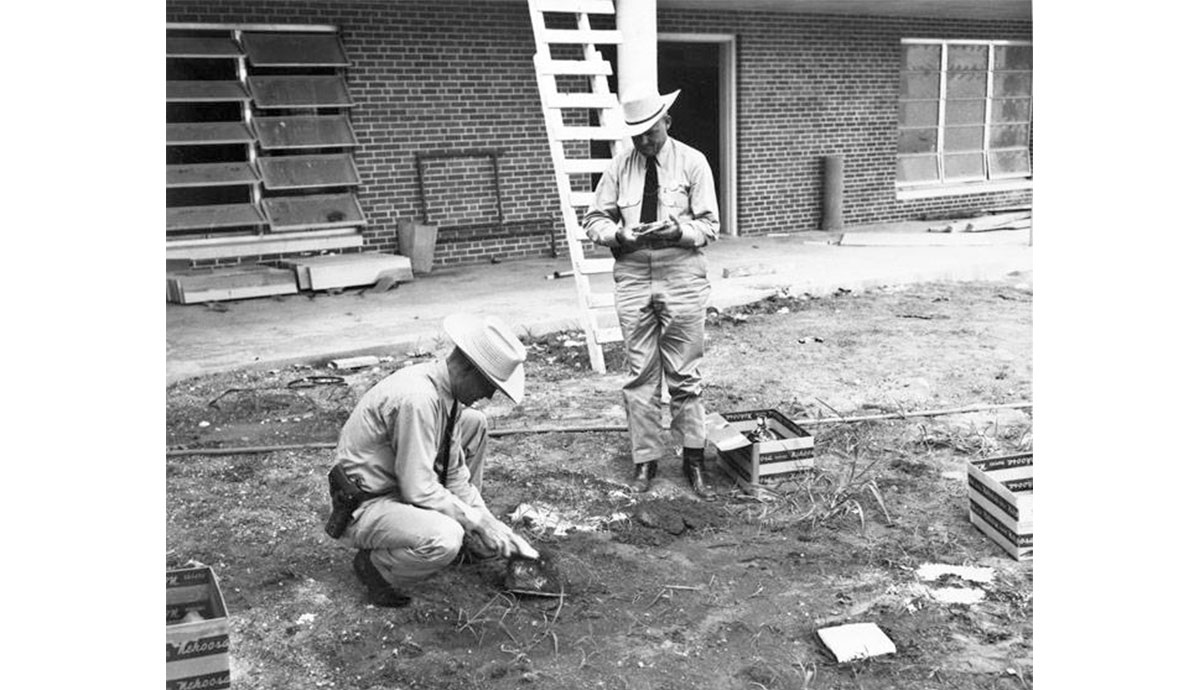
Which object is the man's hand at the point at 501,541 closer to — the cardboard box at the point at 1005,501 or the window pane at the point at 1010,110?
the cardboard box at the point at 1005,501

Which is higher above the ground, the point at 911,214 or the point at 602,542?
the point at 911,214

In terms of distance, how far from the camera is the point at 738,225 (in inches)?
585

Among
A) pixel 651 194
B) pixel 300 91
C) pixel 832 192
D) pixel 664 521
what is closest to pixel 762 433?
pixel 664 521

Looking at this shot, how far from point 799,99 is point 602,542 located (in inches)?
445

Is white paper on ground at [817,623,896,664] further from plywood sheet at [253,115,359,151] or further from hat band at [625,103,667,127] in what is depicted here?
plywood sheet at [253,115,359,151]

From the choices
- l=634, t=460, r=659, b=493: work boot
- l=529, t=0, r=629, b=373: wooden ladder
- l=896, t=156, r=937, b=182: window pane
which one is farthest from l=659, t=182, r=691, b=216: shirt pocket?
l=896, t=156, r=937, b=182: window pane

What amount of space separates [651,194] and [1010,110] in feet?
45.6

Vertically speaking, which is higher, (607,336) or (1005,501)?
(607,336)

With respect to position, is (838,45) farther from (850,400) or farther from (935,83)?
(850,400)

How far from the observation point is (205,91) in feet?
36.3

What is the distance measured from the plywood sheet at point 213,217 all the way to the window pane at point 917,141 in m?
9.83

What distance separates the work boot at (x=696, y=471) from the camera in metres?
5.62

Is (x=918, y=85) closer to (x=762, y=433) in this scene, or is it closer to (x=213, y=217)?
(x=213, y=217)

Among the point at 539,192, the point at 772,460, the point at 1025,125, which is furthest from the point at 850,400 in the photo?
the point at 1025,125
